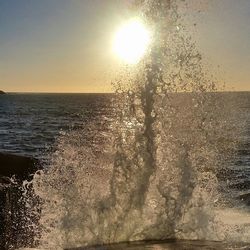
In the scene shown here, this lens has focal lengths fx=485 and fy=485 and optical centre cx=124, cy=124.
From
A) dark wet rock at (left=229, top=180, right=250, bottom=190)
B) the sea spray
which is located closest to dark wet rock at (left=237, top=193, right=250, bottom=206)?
dark wet rock at (left=229, top=180, right=250, bottom=190)

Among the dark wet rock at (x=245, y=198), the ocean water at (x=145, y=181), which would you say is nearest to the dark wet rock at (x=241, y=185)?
the dark wet rock at (x=245, y=198)

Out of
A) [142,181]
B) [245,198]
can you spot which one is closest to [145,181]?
[142,181]

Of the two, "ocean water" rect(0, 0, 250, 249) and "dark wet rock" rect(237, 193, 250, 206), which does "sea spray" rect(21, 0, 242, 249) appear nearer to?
"ocean water" rect(0, 0, 250, 249)

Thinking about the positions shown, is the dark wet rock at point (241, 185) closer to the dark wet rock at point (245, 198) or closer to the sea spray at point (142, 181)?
→ the dark wet rock at point (245, 198)

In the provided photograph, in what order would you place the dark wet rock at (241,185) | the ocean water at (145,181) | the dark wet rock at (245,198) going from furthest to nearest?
the dark wet rock at (241,185) < the dark wet rock at (245,198) < the ocean water at (145,181)

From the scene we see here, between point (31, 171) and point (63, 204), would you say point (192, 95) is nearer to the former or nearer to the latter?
point (63, 204)

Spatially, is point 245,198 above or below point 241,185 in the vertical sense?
below

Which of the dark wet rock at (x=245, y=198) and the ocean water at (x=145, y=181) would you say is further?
the dark wet rock at (x=245, y=198)

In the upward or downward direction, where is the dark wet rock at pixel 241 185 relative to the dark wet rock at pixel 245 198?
upward

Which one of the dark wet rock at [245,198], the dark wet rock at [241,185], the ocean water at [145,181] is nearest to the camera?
the ocean water at [145,181]

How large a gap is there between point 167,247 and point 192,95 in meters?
6.43

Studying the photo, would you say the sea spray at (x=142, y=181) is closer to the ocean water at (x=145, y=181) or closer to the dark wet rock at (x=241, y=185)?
the ocean water at (x=145, y=181)

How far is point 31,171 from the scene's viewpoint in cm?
2794

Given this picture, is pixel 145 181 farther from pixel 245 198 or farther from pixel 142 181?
pixel 245 198
